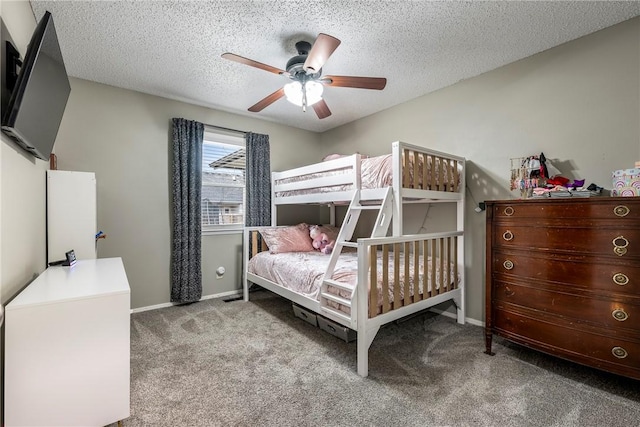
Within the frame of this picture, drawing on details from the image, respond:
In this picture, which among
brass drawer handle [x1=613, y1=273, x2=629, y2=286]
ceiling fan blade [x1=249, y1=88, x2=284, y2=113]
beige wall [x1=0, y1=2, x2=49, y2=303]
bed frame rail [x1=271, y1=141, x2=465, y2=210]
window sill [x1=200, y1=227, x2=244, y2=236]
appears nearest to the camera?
beige wall [x1=0, y1=2, x2=49, y2=303]

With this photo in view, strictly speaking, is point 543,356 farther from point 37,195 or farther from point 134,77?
point 134,77

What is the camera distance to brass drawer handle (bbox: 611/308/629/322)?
162 cm

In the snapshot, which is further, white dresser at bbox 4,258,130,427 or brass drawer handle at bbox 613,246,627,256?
brass drawer handle at bbox 613,246,627,256

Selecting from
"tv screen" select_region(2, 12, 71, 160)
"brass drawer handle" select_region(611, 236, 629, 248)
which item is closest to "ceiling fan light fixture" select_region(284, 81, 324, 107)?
"tv screen" select_region(2, 12, 71, 160)

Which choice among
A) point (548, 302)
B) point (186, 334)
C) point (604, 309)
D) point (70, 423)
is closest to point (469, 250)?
point (548, 302)

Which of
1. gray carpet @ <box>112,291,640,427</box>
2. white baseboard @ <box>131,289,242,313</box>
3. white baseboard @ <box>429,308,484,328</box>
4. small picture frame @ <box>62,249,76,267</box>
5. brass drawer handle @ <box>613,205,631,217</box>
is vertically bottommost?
gray carpet @ <box>112,291,640,427</box>

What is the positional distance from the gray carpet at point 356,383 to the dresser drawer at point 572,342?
191 mm

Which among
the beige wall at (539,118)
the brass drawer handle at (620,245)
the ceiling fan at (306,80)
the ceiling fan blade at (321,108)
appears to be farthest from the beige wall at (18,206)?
the beige wall at (539,118)

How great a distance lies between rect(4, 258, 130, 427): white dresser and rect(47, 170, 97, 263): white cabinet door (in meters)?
1.03

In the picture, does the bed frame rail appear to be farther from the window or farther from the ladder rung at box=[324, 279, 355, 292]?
the window

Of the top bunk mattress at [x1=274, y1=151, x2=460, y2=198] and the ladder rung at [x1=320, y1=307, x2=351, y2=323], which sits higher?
the top bunk mattress at [x1=274, y1=151, x2=460, y2=198]

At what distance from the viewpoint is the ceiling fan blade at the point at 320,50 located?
168 cm

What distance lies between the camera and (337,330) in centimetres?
237

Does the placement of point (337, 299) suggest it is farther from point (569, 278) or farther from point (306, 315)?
point (569, 278)
